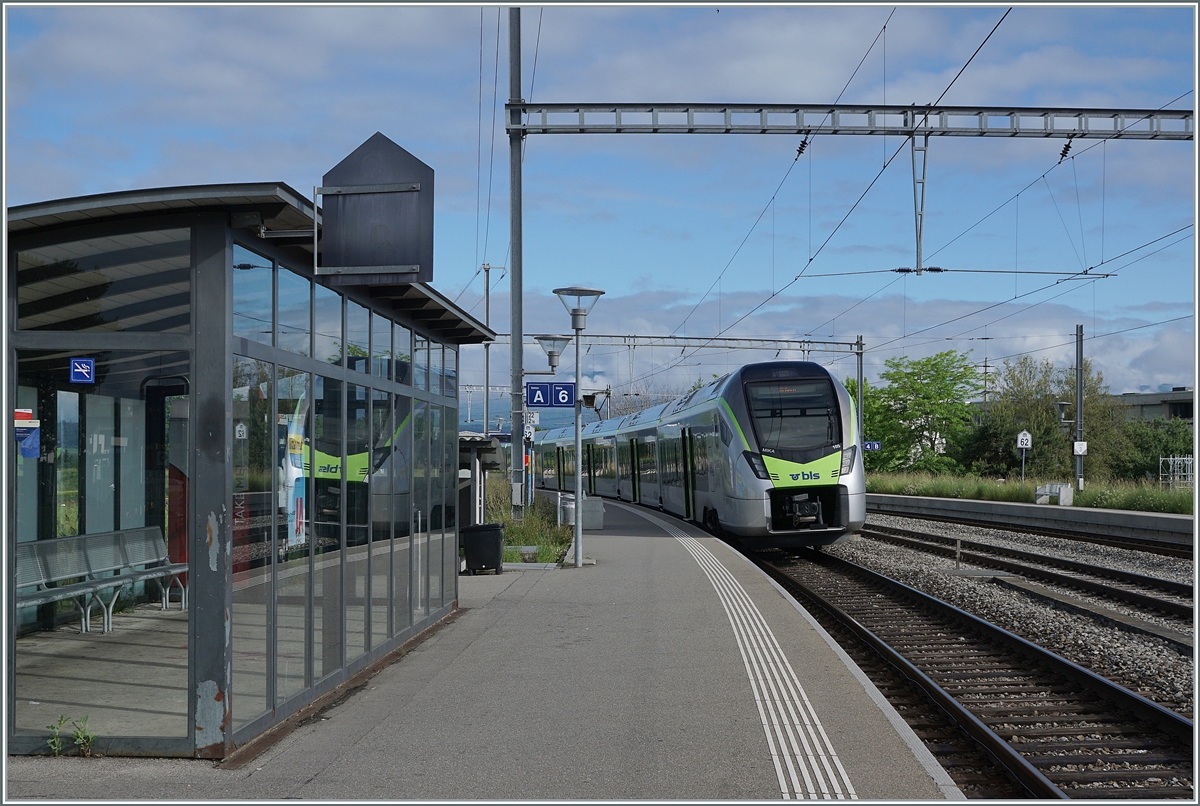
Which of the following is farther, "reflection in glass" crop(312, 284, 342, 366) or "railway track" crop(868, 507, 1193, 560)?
"railway track" crop(868, 507, 1193, 560)

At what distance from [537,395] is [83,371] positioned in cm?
1034

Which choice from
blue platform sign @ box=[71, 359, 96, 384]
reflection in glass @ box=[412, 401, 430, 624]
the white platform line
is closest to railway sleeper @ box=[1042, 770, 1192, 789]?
the white platform line

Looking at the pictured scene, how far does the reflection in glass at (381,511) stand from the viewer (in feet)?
29.1

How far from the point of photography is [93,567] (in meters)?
9.16

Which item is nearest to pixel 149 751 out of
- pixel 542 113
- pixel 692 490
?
pixel 542 113

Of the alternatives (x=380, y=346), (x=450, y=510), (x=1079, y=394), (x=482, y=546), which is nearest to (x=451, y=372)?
(x=450, y=510)

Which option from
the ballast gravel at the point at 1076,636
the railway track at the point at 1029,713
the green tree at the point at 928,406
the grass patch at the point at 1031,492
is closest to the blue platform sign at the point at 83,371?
the railway track at the point at 1029,713

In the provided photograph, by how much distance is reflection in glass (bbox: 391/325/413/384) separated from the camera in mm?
9773

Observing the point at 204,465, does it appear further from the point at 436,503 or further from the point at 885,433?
the point at 885,433

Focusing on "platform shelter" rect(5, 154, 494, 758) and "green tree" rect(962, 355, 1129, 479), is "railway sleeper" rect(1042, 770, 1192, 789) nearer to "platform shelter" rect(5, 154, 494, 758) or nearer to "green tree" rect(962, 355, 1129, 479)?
"platform shelter" rect(5, 154, 494, 758)

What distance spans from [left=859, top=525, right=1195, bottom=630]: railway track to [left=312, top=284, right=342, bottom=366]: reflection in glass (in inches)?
370

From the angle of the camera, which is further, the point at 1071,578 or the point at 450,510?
the point at 1071,578

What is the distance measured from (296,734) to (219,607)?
3.59 ft

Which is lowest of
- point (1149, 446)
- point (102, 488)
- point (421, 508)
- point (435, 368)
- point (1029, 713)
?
point (1029, 713)
